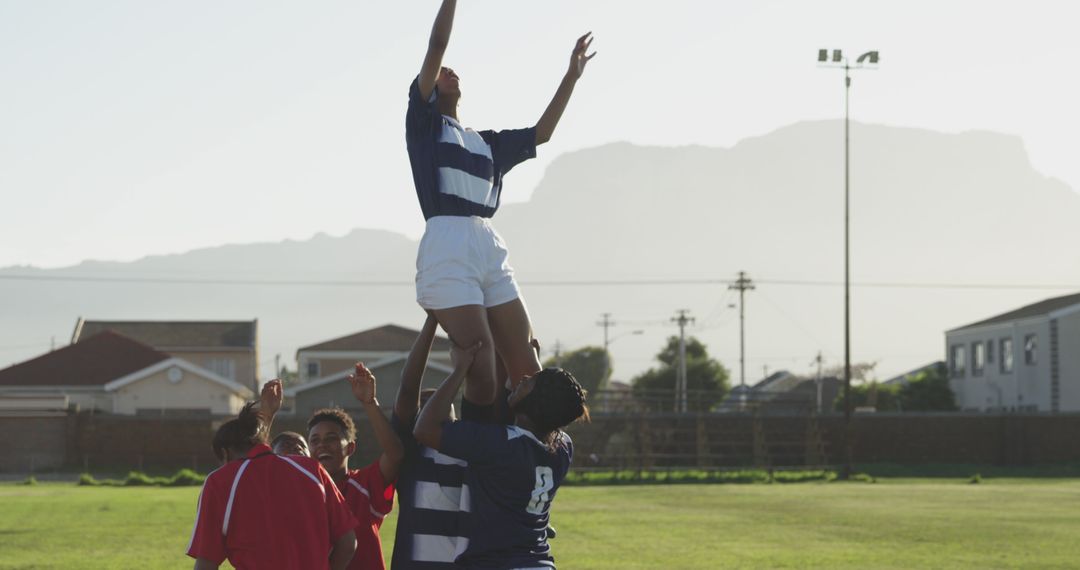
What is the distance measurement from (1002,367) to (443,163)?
65185 millimetres

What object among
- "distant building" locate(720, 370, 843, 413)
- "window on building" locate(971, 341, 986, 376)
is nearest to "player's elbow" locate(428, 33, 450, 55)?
→ "distant building" locate(720, 370, 843, 413)

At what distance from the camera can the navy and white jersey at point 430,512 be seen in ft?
18.8

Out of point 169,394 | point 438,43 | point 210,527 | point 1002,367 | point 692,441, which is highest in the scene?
point 1002,367

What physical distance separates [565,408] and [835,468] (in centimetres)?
4581

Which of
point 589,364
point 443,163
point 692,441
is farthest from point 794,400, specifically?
point 589,364

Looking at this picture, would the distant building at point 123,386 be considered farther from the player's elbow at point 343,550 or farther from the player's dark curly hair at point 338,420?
the player's elbow at point 343,550

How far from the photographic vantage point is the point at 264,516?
5.78 meters

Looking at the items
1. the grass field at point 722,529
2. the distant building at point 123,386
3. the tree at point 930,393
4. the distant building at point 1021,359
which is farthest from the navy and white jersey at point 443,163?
the tree at point 930,393

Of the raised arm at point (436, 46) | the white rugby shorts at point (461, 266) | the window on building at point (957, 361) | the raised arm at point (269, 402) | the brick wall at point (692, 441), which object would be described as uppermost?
the window on building at point (957, 361)

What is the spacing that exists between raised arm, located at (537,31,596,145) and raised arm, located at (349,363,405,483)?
1.94 m

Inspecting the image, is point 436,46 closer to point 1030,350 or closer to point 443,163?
point 443,163

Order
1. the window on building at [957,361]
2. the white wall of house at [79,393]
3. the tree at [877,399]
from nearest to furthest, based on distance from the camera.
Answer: the white wall of house at [79,393] < the window on building at [957,361] < the tree at [877,399]

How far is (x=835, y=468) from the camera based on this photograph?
49812 millimetres

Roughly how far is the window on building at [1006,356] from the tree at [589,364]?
46808 mm
